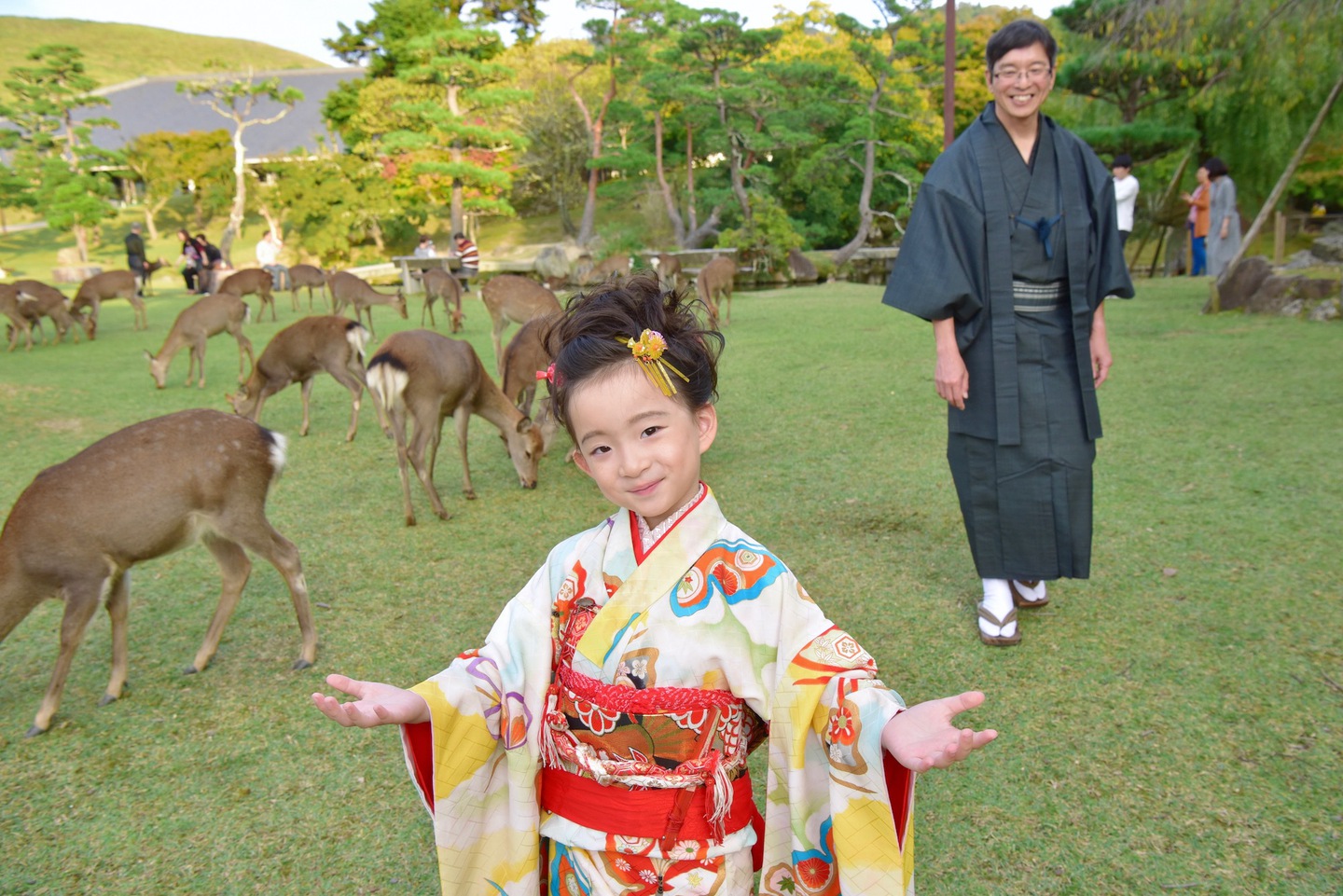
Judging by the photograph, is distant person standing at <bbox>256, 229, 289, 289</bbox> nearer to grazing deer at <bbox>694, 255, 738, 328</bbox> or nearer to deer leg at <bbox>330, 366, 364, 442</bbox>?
grazing deer at <bbox>694, 255, 738, 328</bbox>

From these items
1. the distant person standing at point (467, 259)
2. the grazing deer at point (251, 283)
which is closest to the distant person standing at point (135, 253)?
the grazing deer at point (251, 283)

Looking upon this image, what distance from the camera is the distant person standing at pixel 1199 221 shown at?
13.7 m

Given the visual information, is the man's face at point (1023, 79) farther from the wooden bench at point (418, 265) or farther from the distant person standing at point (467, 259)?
the wooden bench at point (418, 265)

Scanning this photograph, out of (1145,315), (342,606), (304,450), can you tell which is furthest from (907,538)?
(1145,315)

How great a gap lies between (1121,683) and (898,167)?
70.5 ft

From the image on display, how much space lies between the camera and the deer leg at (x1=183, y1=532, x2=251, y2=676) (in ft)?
11.5

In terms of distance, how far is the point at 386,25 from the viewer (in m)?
28.4

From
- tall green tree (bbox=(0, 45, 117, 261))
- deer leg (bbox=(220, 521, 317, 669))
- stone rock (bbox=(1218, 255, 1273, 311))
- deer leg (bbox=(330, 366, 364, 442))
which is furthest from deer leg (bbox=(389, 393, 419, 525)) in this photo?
tall green tree (bbox=(0, 45, 117, 261))

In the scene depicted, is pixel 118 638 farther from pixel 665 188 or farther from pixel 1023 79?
pixel 665 188

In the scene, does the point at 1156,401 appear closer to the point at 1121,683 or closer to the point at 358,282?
the point at 1121,683

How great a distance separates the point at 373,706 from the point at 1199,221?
1603cm

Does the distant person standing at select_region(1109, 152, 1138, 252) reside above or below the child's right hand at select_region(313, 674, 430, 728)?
above

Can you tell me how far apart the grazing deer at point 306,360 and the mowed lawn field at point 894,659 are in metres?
0.85

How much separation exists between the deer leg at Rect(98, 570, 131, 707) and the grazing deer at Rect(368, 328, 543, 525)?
186cm
